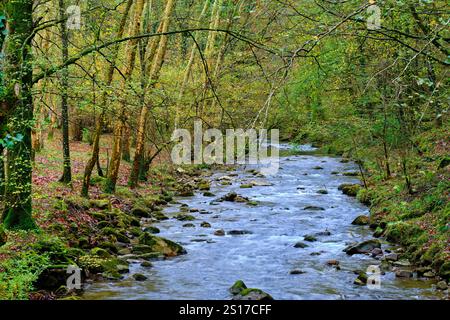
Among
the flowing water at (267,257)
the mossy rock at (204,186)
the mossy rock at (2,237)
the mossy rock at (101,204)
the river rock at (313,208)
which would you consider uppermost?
the mossy rock at (2,237)

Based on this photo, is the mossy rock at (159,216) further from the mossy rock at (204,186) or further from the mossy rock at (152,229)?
the mossy rock at (204,186)

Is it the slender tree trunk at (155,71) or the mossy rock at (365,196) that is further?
the mossy rock at (365,196)

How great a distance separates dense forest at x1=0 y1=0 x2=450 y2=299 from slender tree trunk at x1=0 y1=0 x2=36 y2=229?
0.03 m

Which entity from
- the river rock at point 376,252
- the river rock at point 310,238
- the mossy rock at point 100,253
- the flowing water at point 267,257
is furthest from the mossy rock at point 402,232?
the mossy rock at point 100,253

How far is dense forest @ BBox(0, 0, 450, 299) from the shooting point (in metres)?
7.24

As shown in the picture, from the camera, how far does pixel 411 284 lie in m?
8.77

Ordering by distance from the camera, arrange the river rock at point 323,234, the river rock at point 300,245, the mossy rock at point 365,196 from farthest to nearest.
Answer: the mossy rock at point 365,196, the river rock at point 323,234, the river rock at point 300,245

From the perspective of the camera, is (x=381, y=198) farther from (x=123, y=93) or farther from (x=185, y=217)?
(x=123, y=93)

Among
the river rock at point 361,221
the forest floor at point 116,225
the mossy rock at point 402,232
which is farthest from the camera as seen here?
the river rock at point 361,221

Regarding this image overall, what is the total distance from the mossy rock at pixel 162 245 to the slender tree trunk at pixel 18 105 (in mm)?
2761

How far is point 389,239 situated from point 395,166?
542cm

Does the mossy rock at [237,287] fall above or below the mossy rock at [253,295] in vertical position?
below

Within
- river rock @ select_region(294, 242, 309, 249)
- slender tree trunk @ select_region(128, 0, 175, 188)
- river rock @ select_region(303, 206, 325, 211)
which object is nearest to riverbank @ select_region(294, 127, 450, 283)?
river rock @ select_region(303, 206, 325, 211)

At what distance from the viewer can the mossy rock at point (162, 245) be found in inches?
436
